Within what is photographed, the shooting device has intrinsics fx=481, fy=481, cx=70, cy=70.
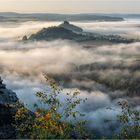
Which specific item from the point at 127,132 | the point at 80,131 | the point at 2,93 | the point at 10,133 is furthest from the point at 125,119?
the point at 2,93

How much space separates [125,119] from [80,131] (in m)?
6.60

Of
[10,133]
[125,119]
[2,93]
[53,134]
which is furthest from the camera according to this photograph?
[2,93]

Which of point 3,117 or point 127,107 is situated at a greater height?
point 127,107

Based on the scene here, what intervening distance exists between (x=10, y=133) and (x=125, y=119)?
85.1ft

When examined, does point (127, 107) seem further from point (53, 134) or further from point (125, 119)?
point (53, 134)

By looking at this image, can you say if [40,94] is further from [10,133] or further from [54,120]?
[10,133]

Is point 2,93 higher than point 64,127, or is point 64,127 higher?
point 64,127

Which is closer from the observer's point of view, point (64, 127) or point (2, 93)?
point (64, 127)

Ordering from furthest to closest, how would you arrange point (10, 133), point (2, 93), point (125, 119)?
point (2, 93) → point (10, 133) → point (125, 119)

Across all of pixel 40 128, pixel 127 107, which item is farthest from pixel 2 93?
pixel 40 128

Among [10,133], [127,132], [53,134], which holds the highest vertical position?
[53,134]

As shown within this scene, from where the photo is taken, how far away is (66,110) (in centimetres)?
5203

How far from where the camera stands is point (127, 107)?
59.2m

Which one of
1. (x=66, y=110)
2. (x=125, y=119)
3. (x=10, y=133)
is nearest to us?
(x=66, y=110)
